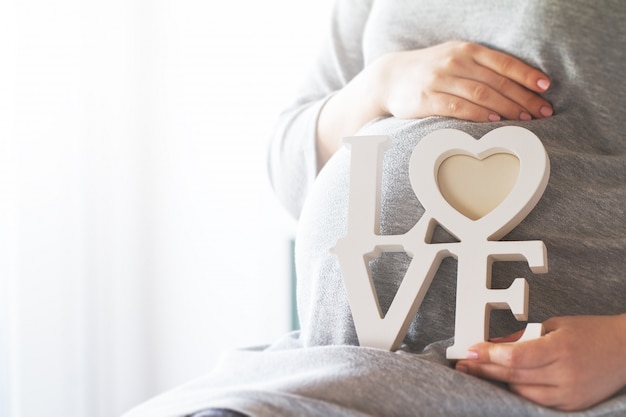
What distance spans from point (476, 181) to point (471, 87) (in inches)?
6.0

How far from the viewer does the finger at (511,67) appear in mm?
957

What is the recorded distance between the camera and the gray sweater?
715 mm

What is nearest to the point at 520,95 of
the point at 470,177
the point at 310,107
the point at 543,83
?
the point at 543,83

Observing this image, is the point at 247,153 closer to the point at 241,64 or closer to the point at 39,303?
the point at 241,64

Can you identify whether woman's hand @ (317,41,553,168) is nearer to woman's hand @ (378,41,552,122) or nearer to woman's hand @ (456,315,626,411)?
woman's hand @ (378,41,552,122)

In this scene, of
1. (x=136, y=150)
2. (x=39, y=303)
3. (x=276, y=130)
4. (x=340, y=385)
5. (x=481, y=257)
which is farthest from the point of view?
(x=136, y=150)

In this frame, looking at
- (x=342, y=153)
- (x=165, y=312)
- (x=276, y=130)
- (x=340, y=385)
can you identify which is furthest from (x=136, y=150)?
(x=340, y=385)

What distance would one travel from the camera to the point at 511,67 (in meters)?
0.97

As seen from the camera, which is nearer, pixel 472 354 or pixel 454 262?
pixel 472 354

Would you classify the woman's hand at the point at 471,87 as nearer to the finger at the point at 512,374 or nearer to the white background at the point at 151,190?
the finger at the point at 512,374

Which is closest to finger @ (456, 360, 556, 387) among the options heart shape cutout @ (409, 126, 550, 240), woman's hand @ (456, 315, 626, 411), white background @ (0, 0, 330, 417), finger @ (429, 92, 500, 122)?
woman's hand @ (456, 315, 626, 411)

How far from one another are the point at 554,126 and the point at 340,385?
1.43 feet

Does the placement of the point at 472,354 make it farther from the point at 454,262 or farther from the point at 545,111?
the point at 545,111

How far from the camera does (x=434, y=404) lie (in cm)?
71
